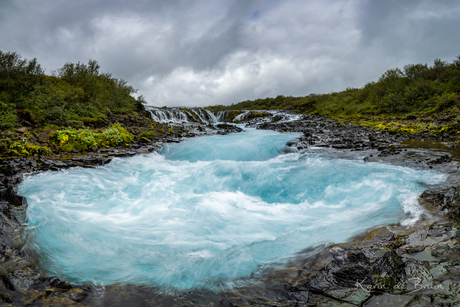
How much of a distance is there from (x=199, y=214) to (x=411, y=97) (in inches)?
1141

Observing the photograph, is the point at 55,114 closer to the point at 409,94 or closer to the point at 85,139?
the point at 85,139

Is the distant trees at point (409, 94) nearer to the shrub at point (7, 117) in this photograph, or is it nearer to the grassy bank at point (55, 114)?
the grassy bank at point (55, 114)

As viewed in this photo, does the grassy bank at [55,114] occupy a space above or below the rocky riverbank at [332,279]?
above

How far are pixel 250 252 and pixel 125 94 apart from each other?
2501 cm

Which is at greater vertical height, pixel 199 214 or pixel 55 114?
pixel 55 114

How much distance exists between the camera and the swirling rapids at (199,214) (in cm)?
395

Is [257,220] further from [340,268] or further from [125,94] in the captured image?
[125,94]

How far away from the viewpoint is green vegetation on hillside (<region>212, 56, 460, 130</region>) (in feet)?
66.3

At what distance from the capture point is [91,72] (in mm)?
21562

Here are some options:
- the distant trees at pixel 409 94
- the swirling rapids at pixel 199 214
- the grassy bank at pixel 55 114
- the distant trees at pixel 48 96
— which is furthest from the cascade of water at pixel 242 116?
the swirling rapids at pixel 199 214

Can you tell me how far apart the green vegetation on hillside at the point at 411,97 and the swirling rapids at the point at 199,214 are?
14.8 metres

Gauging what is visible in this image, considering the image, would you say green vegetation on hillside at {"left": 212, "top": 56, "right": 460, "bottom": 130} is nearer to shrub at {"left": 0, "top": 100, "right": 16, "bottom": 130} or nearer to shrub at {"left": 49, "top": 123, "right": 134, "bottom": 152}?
shrub at {"left": 49, "top": 123, "right": 134, "bottom": 152}

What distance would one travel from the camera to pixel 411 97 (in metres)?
24.5

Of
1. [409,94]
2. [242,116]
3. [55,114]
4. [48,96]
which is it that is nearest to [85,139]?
[55,114]
